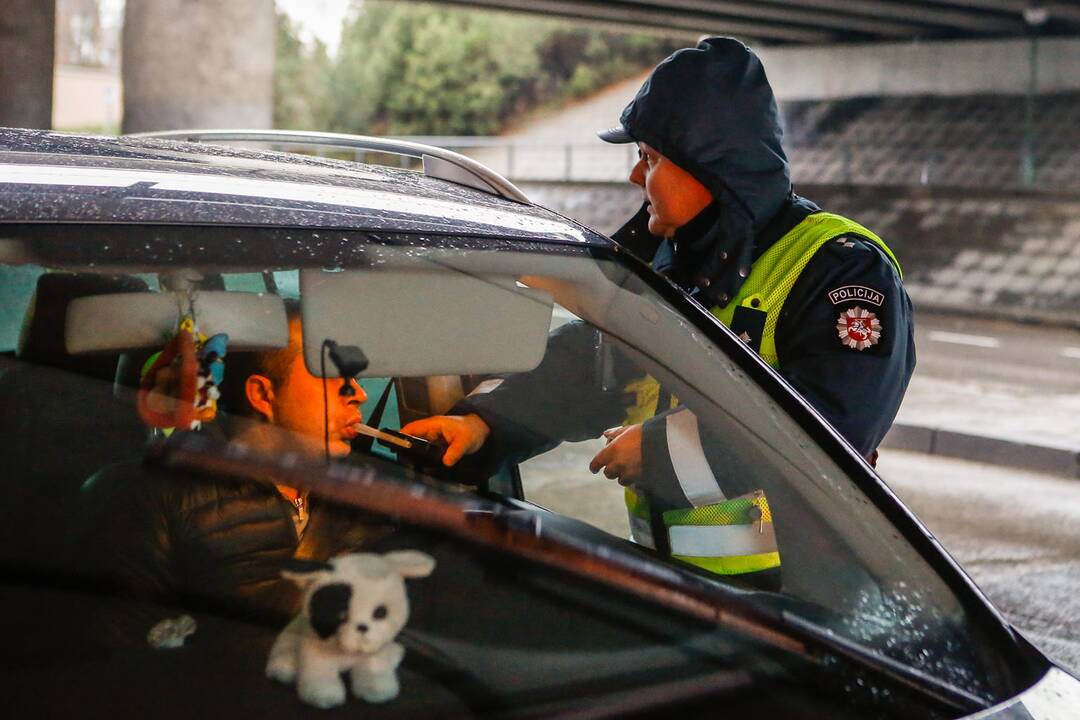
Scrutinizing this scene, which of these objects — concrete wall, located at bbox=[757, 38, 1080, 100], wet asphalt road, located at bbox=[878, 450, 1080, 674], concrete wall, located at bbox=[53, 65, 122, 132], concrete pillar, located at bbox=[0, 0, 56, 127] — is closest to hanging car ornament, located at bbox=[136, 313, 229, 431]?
wet asphalt road, located at bbox=[878, 450, 1080, 674]

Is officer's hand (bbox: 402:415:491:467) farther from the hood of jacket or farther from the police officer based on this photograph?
the hood of jacket

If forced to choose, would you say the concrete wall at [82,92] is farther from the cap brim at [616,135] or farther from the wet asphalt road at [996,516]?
the cap brim at [616,135]

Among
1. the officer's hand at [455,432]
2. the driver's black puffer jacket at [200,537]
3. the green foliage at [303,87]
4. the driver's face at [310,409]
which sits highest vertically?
the green foliage at [303,87]

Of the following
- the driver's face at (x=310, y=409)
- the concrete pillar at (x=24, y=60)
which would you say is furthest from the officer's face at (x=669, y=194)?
the concrete pillar at (x=24, y=60)

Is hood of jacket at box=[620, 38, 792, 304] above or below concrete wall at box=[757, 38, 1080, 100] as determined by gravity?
below

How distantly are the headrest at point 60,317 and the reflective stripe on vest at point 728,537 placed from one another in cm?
82

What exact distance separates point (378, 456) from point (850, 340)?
3.20 ft

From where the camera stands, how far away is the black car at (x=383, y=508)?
1.43 m

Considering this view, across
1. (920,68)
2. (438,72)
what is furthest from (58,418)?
(438,72)

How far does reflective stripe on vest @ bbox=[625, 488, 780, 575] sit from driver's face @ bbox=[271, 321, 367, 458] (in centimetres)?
50

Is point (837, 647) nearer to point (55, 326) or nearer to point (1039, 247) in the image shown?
point (55, 326)

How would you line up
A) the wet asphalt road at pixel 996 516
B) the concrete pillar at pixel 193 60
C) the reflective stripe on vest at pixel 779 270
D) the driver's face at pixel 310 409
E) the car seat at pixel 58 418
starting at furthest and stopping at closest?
the concrete pillar at pixel 193 60
the wet asphalt road at pixel 996 516
the reflective stripe on vest at pixel 779 270
the driver's face at pixel 310 409
the car seat at pixel 58 418

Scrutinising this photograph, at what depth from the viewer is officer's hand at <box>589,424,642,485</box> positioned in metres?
2.07

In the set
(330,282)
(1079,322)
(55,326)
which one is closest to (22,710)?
(55,326)
